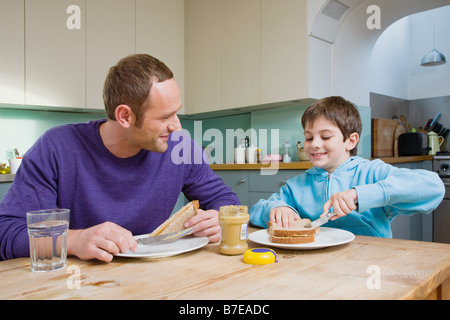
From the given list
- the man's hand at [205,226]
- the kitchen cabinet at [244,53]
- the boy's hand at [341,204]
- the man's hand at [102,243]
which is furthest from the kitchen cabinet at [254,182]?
the man's hand at [102,243]

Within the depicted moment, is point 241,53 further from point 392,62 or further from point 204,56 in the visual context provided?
point 392,62

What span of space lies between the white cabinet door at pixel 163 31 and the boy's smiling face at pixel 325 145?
8.69ft

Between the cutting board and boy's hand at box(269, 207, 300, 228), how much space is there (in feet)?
7.60

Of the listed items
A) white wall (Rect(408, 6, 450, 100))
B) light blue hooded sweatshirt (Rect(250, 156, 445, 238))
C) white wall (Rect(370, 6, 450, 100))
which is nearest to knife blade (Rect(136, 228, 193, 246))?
light blue hooded sweatshirt (Rect(250, 156, 445, 238))

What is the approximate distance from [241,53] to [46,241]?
119 inches

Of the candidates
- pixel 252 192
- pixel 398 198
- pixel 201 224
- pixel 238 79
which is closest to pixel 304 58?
pixel 238 79

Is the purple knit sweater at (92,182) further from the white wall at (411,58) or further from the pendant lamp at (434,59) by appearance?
the pendant lamp at (434,59)

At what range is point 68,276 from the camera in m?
0.72

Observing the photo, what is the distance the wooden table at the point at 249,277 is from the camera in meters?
0.60

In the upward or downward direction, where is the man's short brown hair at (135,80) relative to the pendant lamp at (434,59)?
downward

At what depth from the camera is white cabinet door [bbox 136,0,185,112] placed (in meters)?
3.76

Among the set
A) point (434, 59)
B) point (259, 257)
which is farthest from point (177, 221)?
point (434, 59)

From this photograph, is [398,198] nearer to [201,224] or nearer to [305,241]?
[305,241]

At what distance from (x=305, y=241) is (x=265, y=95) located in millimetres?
2515
